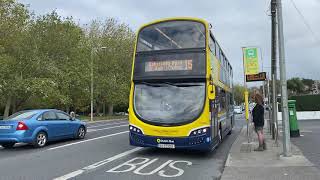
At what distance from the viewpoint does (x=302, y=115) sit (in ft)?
122

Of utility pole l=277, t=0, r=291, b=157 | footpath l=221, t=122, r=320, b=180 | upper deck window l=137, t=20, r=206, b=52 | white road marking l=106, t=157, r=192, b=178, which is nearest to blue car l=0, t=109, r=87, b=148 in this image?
white road marking l=106, t=157, r=192, b=178

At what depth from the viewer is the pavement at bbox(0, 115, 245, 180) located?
9.34 metres

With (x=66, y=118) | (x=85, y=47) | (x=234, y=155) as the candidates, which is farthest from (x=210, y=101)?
(x=85, y=47)

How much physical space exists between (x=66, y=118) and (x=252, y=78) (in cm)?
777

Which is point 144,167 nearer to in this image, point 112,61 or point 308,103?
point 308,103

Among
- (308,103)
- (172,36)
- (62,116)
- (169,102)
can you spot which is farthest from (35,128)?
(308,103)

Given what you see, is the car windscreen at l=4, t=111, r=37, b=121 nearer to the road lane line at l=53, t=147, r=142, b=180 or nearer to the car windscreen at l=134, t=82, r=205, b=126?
the road lane line at l=53, t=147, r=142, b=180

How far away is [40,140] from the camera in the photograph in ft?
49.0

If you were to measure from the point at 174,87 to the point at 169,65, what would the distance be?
0.66 m

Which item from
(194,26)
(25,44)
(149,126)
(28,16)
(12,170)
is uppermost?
(28,16)

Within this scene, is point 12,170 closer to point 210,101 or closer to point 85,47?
point 210,101

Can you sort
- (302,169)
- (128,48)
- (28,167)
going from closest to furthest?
1. (302,169)
2. (28,167)
3. (128,48)

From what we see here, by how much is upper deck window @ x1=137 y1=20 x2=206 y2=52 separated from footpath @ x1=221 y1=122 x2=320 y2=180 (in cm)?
349

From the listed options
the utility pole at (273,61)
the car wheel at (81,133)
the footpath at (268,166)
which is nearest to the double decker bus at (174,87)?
the footpath at (268,166)
